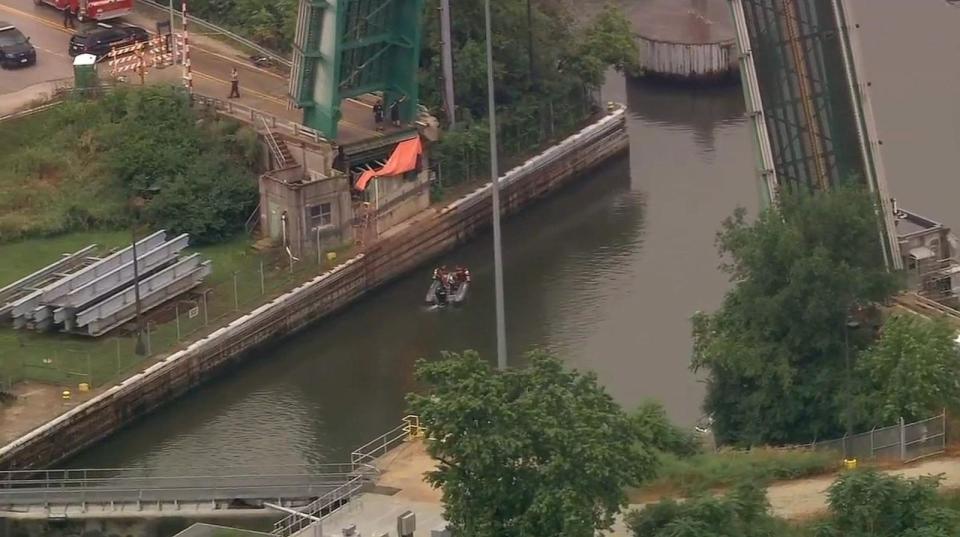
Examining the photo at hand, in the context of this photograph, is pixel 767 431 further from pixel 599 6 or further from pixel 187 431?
pixel 599 6

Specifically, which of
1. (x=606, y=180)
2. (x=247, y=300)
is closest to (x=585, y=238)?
(x=606, y=180)

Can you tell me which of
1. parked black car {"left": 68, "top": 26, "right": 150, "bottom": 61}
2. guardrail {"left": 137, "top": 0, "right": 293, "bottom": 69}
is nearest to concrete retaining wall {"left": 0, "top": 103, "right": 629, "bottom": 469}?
guardrail {"left": 137, "top": 0, "right": 293, "bottom": 69}

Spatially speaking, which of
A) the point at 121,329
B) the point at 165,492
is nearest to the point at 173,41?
the point at 121,329

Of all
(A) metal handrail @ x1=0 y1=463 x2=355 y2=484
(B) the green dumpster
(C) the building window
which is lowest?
(A) metal handrail @ x1=0 y1=463 x2=355 y2=484

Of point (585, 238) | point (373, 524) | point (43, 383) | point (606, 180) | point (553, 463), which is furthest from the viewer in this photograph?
point (606, 180)

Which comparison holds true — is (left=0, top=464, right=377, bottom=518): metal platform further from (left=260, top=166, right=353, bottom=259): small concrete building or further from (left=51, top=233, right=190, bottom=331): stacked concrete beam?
(left=260, top=166, right=353, bottom=259): small concrete building

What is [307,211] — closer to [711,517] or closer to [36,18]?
[36,18]
